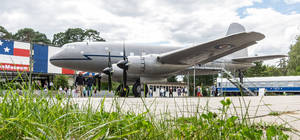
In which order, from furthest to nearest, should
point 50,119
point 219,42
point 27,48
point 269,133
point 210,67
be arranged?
point 27,48
point 210,67
point 219,42
point 50,119
point 269,133

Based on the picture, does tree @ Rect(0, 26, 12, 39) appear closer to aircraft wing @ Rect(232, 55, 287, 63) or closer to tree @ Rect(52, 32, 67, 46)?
tree @ Rect(52, 32, 67, 46)

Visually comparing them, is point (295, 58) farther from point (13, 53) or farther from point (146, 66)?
point (13, 53)

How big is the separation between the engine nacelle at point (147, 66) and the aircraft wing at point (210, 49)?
0.79 ft

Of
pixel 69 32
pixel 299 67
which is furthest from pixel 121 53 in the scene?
pixel 69 32

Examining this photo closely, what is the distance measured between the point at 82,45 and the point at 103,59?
1.39 metres

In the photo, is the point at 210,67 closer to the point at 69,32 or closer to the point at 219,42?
the point at 219,42

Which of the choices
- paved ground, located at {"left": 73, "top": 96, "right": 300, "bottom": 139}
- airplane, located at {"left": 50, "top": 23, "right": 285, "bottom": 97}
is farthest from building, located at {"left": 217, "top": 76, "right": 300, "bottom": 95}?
paved ground, located at {"left": 73, "top": 96, "right": 300, "bottom": 139}

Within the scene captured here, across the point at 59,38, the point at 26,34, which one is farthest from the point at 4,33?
the point at 59,38

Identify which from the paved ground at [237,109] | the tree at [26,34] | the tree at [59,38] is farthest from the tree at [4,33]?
the paved ground at [237,109]

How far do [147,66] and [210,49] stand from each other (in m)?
3.03

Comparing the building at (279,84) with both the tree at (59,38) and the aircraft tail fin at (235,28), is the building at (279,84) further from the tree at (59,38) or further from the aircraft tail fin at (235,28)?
the tree at (59,38)

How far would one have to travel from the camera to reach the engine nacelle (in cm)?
955

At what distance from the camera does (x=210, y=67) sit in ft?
53.8

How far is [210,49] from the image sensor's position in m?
10.4
